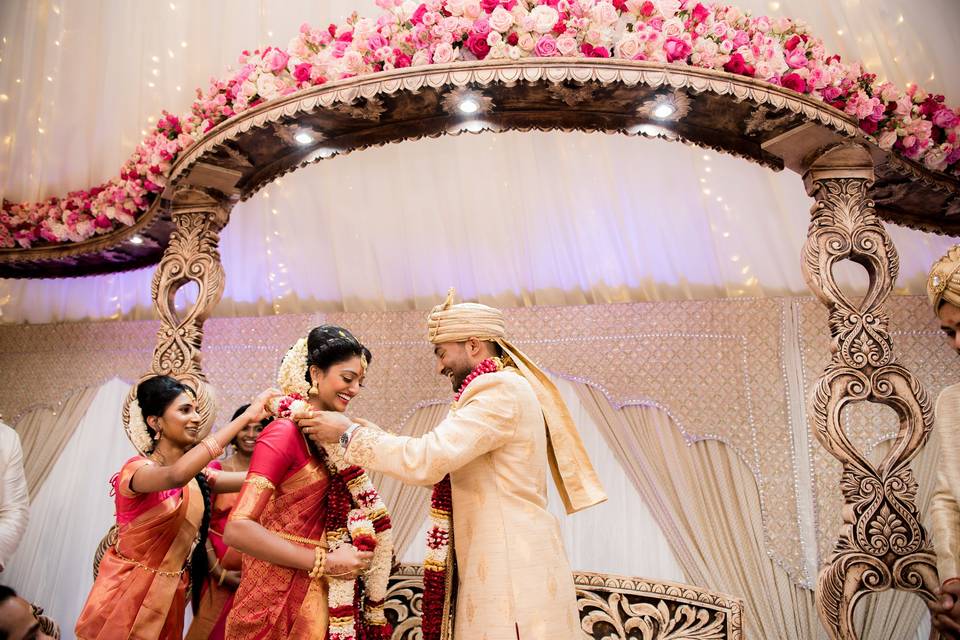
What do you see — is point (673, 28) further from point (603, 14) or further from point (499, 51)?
point (499, 51)

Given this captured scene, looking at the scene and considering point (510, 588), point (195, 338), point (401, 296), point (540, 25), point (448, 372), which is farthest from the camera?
point (401, 296)

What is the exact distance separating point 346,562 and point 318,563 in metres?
0.09

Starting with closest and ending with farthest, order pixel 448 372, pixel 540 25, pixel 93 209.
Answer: pixel 448 372, pixel 540 25, pixel 93 209

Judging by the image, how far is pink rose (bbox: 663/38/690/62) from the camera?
3.08 metres

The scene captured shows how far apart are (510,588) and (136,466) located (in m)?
1.69

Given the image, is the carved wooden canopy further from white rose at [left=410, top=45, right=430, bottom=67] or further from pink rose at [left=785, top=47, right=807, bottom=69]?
pink rose at [left=785, top=47, right=807, bottom=69]

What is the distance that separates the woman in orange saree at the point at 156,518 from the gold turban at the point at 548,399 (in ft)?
Answer: 2.33

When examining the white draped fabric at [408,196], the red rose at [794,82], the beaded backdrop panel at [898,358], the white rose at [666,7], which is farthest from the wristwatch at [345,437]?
the beaded backdrop panel at [898,358]

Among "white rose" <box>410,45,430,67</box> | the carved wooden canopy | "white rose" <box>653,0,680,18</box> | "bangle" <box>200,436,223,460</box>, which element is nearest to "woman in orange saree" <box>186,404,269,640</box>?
"bangle" <box>200,436,223,460</box>

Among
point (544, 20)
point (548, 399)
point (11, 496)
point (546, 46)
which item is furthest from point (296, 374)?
point (11, 496)

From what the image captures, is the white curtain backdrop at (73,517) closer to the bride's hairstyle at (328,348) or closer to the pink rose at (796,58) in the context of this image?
the bride's hairstyle at (328,348)

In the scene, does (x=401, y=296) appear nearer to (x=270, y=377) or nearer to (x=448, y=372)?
(x=270, y=377)

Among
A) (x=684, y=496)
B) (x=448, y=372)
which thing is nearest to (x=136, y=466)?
(x=448, y=372)

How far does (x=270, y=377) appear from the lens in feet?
19.4
